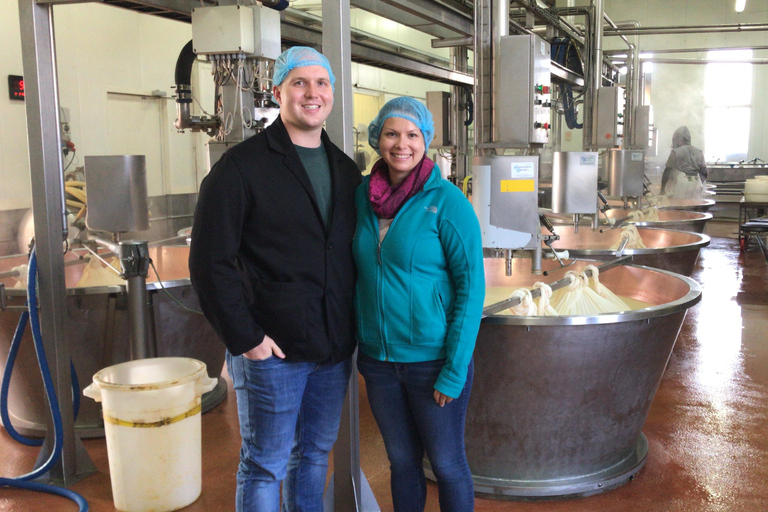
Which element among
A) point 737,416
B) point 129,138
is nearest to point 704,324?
point 737,416

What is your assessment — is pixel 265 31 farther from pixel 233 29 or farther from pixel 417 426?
pixel 417 426

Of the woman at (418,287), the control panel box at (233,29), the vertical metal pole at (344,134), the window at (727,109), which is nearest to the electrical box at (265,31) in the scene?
the control panel box at (233,29)

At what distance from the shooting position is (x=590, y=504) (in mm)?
2338

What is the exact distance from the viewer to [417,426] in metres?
1.71

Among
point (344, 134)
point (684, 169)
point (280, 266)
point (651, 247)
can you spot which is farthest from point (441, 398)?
point (684, 169)

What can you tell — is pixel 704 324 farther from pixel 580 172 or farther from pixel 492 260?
pixel 492 260

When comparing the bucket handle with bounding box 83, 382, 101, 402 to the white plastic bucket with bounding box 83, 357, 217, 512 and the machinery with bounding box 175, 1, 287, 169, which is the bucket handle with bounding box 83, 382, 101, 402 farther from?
the machinery with bounding box 175, 1, 287, 169

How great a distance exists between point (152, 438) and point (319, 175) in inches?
46.3

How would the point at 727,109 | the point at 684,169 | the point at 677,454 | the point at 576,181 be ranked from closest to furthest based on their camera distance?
the point at 677,454, the point at 576,181, the point at 684,169, the point at 727,109

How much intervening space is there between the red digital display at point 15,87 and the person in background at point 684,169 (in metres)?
6.98

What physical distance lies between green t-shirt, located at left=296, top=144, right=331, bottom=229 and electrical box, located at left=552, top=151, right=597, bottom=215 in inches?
89.6

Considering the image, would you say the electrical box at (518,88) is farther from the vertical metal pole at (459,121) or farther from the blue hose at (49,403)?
the vertical metal pole at (459,121)

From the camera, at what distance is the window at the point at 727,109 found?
44.2 feet

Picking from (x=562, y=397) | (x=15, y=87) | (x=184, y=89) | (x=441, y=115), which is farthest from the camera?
(x=441, y=115)
